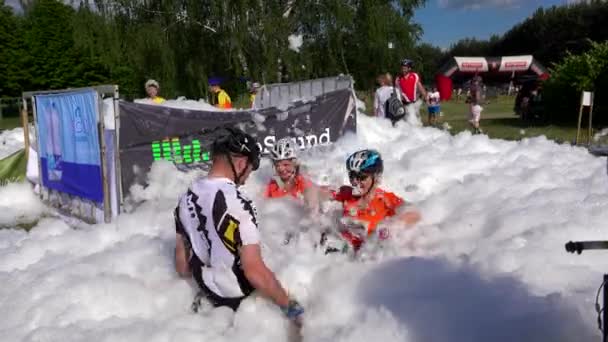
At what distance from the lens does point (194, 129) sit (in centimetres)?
740

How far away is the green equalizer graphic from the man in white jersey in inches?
155

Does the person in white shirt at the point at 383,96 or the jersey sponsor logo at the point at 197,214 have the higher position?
the person in white shirt at the point at 383,96

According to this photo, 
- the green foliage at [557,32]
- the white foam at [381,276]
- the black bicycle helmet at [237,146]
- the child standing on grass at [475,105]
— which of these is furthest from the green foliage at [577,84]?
the green foliage at [557,32]

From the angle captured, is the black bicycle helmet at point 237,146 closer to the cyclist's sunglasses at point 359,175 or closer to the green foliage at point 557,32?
the cyclist's sunglasses at point 359,175

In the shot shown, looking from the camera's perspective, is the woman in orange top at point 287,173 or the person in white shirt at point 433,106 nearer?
the woman in orange top at point 287,173

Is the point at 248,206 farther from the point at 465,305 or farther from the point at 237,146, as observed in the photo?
the point at 465,305

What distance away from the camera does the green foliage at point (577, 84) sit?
56.7ft

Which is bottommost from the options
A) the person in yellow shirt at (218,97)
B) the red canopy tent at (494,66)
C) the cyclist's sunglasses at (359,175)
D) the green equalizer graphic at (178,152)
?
the green equalizer graphic at (178,152)

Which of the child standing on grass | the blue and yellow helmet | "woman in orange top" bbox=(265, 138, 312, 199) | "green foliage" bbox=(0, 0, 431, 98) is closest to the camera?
the blue and yellow helmet

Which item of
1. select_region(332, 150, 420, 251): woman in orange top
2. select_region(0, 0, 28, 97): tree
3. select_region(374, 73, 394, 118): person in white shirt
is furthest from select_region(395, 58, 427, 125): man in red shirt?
select_region(0, 0, 28, 97): tree

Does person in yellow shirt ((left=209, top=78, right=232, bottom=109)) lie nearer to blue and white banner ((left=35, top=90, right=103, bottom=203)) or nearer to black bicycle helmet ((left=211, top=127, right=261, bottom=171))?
blue and white banner ((left=35, top=90, right=103, bottom=203))

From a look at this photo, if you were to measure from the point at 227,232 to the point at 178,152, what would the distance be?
445 cm

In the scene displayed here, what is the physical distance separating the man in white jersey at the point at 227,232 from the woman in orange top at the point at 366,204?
98 cm

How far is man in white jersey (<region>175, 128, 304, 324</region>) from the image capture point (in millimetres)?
3053
